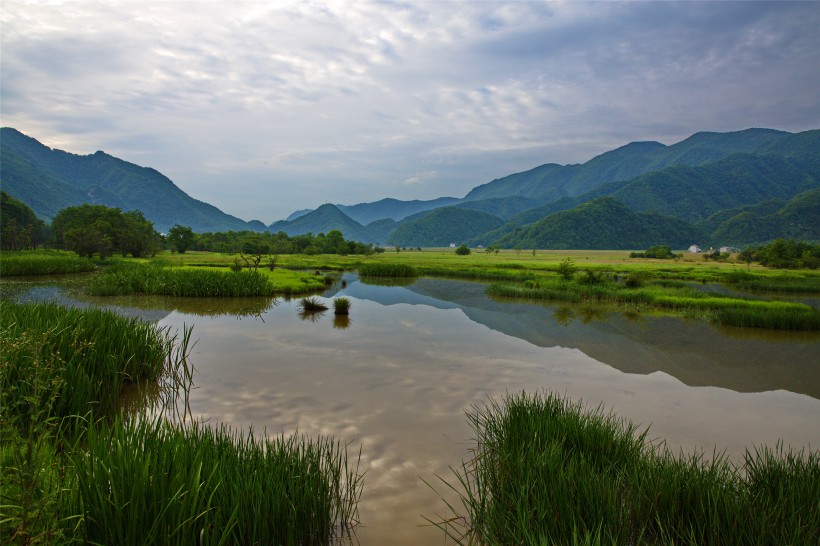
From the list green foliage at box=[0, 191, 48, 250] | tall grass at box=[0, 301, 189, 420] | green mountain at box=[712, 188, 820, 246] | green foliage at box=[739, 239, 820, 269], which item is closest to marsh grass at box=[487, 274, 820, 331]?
tall grass at box=[0, 301, 189, 420]

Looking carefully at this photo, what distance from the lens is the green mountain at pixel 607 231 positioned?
15888cm

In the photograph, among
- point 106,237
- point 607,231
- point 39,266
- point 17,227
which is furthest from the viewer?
point 607,231

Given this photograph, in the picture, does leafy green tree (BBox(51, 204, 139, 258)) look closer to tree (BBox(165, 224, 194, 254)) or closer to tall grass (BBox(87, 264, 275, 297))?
tree (BBox(165, 224, 194, 254))

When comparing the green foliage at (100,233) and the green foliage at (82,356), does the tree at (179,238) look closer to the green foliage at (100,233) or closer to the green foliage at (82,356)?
the green foliage at (100,233)

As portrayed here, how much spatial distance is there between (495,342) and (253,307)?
13995 millimetres

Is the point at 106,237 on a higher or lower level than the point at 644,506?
higher

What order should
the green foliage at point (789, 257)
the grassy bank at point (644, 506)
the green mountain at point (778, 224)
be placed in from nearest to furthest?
the grassy bank at point (644, 506), the green foliage at point (789, 257), the green mountain at point (778, 224)

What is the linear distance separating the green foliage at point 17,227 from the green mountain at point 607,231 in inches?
5513

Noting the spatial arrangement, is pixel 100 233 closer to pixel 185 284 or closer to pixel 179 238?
pixel 179 238

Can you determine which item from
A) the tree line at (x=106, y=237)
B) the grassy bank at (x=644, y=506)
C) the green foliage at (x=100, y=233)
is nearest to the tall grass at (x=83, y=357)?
the grassy bank at (x=644, y=506)

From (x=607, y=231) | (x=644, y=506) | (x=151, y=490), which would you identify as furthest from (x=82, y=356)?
(x=607, y=231)

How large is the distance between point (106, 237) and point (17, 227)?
28.5 meters

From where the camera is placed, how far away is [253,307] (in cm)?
2428

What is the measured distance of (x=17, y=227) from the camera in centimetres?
6994
